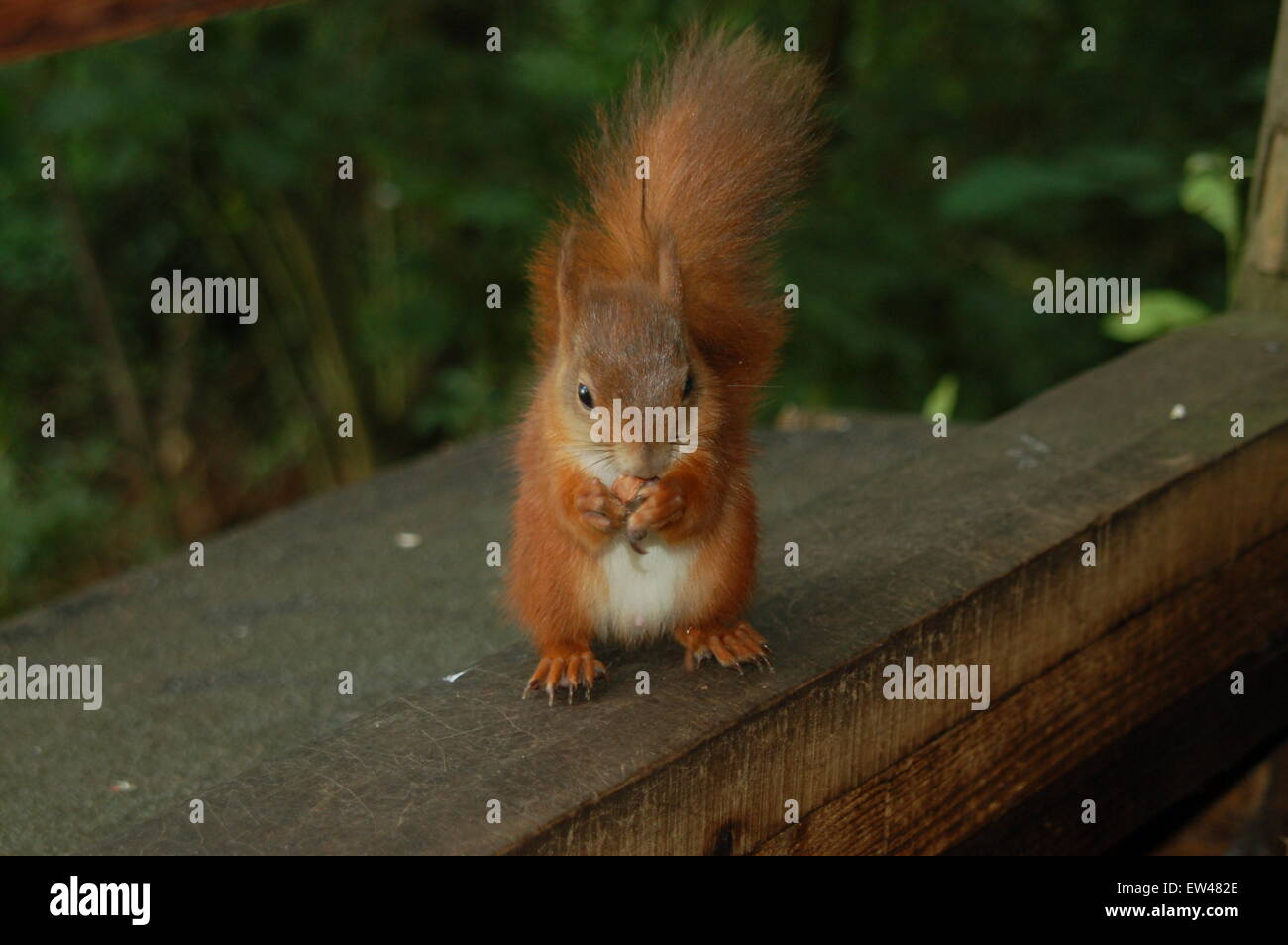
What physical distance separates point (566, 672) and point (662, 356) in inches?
15.7

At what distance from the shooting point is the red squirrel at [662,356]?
1.71 meters

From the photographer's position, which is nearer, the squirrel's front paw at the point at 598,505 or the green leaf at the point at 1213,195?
the squirrel's front paw at the point at 598,505

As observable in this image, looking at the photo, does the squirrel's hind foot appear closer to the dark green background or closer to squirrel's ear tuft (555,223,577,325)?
squirrel's ear tuft (555,223,577,325)

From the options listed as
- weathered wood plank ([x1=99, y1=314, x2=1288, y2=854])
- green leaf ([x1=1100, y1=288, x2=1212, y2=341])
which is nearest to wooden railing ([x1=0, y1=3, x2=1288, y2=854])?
weathered wood plank ([x1=99, y1=314, x2=1288, y2=854])

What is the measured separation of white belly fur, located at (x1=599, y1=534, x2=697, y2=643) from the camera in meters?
1.82

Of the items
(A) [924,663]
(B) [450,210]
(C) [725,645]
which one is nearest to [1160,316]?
(A) [924,663]

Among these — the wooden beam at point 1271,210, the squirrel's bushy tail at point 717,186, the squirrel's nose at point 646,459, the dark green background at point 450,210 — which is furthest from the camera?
the dark green background at point 450,210

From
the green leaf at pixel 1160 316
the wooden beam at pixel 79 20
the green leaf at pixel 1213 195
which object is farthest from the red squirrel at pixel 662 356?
the green leaf at pixel 1213 195

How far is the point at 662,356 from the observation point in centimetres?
167

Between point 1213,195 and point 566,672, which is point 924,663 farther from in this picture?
point 1213,195

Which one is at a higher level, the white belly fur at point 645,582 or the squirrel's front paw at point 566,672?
the white belly fur at point 645,582

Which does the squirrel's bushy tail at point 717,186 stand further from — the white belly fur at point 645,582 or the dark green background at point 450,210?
the dark green background at point 450,210

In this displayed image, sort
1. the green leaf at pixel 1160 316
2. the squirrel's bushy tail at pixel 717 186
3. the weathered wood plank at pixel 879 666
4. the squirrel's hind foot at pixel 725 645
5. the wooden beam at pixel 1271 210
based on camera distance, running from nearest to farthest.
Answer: the weathered wood plank at pixel 879 666 < the squirrel's hind foot at pixel 725 645 < the squirrel's bushy tail at pixel 717 186 < the wooden beam at pixel 1271 210 < the green leaf at pixel 1160 316

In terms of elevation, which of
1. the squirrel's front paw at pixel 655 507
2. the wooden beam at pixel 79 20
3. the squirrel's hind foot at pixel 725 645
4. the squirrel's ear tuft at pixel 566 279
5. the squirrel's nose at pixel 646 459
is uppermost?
the wooden beam at pixel 79 20
